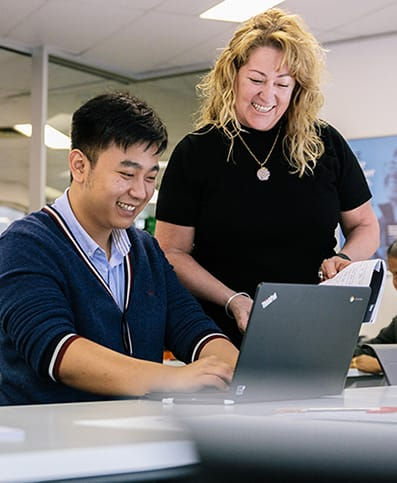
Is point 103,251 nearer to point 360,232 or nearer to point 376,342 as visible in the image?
point 360,232

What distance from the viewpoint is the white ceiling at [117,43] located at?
5.46m

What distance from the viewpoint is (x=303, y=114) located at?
2160 mm

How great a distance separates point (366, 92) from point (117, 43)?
6.22ft

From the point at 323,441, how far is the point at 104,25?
5.65 metres

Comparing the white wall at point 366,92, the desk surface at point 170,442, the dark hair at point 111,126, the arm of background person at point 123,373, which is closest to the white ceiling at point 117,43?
the white wall at point 366,92

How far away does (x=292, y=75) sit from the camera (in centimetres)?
212

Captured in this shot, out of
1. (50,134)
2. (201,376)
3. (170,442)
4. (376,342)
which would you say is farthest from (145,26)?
(170,442)

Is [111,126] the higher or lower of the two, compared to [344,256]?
higher

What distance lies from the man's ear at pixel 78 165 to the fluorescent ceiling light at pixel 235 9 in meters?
3.95

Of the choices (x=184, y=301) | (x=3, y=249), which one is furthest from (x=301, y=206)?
(x=3, y=249)

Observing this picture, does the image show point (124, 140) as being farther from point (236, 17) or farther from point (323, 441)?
point (236, 17)

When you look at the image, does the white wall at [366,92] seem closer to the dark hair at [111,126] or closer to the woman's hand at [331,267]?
the woman's hand at [331,267]

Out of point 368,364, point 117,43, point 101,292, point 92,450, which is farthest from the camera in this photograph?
point 117,43

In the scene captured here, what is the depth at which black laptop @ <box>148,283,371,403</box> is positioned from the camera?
52.8 inches
